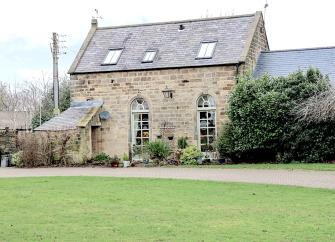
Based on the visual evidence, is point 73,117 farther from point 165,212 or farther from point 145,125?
point 165,212

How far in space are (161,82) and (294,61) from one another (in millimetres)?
6658

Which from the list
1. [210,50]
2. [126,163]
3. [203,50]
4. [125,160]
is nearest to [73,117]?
[125,160]

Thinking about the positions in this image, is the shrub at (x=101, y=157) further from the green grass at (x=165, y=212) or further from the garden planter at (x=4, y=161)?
the green grass at (x=165, y=212)

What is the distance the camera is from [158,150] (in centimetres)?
2706

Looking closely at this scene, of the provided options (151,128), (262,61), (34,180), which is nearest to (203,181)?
(34,180)

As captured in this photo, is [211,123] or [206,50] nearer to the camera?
[211,123]

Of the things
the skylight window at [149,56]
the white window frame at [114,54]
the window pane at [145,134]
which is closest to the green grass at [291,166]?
the window pane at [145,134]

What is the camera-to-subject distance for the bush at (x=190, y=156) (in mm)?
26594

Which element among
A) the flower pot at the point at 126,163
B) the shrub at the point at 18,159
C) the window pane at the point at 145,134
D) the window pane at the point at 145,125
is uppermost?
the window pane at the point at 145,125

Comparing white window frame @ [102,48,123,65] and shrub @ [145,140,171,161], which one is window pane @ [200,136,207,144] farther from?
white window frame @ [102,48,123,65]

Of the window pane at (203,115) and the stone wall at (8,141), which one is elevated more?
the window pane at (203,115)

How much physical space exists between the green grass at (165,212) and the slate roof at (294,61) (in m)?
12.7

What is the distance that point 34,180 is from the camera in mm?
19906

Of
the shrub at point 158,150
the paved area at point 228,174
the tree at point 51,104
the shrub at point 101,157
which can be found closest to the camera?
the paved area at point 228,174
